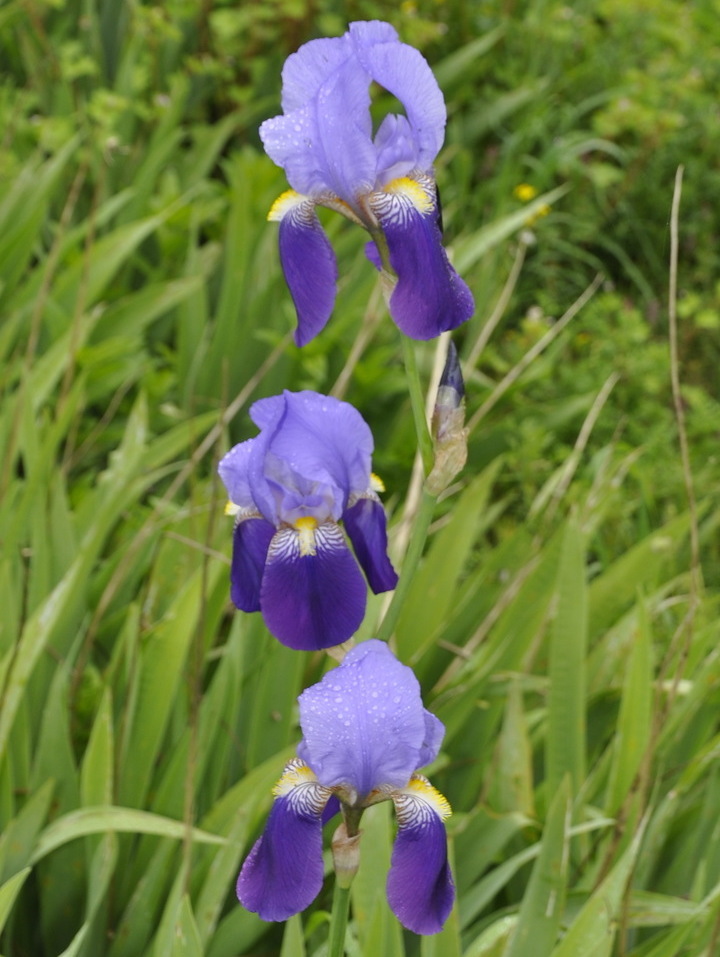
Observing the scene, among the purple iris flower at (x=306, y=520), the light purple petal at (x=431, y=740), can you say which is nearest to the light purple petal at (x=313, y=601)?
the purple iris flower at (x=306, y=520)

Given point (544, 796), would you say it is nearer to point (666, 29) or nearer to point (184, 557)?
point (184, 557)

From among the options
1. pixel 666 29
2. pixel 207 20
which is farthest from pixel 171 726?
pixel 666 29

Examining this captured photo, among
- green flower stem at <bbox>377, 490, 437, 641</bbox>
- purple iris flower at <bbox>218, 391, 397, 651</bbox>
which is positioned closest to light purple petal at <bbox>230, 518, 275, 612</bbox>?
purple iris flower at <bbox>218, 391, 397, 651</bbox>

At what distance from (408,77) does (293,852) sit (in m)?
0.67

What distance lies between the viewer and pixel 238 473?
1038 millimetres

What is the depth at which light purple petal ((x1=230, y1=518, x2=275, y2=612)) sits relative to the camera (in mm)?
1036

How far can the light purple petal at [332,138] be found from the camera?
0.96 metres

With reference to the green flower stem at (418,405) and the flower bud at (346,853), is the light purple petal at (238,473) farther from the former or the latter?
the flower bud at (346,853)

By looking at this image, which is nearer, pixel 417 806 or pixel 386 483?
pixel 417 806

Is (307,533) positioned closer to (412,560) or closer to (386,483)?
(412,560)

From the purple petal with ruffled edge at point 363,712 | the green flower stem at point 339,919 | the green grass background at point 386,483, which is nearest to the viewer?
the purple petal with ruffled edge at point 363,712

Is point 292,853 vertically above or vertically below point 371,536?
below

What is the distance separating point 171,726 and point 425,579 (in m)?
0.55

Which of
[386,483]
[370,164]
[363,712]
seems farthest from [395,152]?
[386,483]
